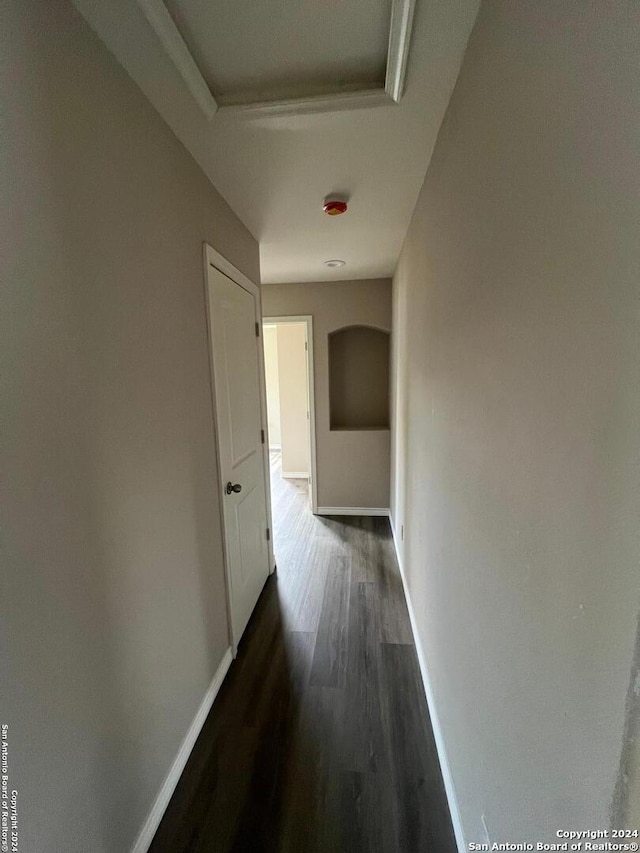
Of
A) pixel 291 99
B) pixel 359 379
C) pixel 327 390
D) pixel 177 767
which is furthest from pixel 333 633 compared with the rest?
pixel 359 379

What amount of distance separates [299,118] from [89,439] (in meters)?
1.31

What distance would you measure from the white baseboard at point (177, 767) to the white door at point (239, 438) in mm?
262

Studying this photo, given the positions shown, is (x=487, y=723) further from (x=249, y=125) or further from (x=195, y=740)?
(x=249, y=125)

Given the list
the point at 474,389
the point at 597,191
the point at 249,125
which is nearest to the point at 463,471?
the point at 474,389

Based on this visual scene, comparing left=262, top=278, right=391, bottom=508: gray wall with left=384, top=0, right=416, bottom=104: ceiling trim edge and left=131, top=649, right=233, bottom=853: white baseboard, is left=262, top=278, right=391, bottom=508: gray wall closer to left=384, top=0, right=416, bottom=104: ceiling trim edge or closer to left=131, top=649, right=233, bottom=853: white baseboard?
left=131, top=649, right=233, bottom=853: white baseboard

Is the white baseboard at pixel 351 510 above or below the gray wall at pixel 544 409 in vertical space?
below

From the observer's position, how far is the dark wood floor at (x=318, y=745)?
1.19 m

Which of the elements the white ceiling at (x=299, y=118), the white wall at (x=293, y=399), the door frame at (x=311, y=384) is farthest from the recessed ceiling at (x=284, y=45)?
the white wall at (x=293, y=399)

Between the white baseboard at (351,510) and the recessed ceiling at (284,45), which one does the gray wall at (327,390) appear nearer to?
the white baseboard at (351,510)

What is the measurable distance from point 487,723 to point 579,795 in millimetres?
416

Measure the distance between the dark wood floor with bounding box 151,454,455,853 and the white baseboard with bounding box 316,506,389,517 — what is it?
1393 millimetres

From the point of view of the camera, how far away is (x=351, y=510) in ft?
12.7

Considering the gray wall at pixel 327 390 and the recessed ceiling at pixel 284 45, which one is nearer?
the recessed ceiling at pixel 284 45

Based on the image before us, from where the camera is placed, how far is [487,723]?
34.8 inches
